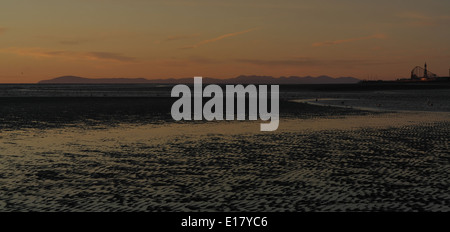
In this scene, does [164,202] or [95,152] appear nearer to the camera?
[164,202]

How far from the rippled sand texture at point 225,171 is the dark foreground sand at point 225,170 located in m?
0.04

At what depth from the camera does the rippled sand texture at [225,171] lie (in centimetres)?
1340

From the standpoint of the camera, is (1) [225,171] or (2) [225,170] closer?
(1) [225,171]

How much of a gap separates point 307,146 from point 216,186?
1002 centimetres

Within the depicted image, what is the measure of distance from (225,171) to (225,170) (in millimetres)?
188

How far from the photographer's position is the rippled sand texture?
13.4 meters

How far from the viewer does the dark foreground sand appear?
13.4 metres

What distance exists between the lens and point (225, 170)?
17.9 metres

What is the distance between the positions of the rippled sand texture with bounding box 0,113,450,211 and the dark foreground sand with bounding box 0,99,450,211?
0.04m

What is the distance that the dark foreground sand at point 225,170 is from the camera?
528 inches
